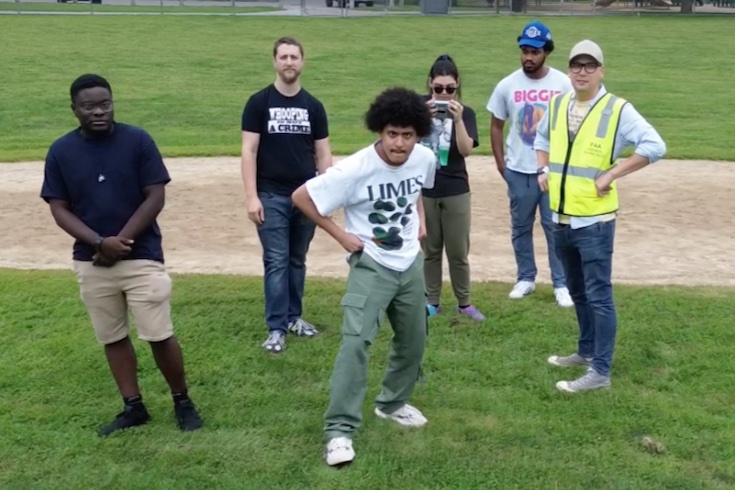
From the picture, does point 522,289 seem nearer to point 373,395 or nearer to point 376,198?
point 373,395

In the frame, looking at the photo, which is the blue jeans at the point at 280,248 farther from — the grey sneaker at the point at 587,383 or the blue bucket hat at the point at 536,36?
the blue bucket hat at the point at 536,36

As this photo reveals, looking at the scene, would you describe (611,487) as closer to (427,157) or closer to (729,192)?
(427,157)

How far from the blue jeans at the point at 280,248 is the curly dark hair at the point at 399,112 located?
1568 millimetres

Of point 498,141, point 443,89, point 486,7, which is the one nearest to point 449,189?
point 443,89

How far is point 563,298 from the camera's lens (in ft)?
22.5

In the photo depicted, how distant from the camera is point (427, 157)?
461 cm

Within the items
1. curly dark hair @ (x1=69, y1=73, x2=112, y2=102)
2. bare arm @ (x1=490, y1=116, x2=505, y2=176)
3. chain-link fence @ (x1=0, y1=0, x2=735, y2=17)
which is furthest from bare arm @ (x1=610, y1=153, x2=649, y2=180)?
chain-link fence @ (x1=0, y1=0, x2=735, y2=17)

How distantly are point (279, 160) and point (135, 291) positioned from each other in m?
1.64

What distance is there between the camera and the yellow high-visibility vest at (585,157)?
5.00m

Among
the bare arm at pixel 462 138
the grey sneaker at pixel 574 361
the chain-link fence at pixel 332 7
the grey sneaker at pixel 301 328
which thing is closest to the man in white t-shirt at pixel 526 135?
the bare arm at pixel 462 138

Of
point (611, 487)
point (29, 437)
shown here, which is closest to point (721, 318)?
point (611, 487)

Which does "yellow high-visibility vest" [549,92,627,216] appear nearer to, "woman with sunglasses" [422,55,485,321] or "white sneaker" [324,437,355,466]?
"woman with sunglasses" [422,55,485,321]

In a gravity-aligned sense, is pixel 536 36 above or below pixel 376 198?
above

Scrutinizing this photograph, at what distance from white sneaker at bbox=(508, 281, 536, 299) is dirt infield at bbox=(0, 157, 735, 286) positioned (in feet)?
1.75
